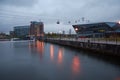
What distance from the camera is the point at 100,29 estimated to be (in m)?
111

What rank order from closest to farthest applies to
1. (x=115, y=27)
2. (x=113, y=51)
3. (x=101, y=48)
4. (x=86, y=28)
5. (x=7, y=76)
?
(x=7, y=76), (x=113, y=51), (x=101, y=48), (x=115, y=27), (x=86, y=28)

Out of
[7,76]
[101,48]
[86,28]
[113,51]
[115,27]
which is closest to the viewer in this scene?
[7,76]

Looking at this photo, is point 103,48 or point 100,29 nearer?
point 103,48

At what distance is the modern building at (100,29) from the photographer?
100.0 m

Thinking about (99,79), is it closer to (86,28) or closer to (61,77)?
(61,77)

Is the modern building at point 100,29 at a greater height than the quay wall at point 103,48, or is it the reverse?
the modern building at point 100,29

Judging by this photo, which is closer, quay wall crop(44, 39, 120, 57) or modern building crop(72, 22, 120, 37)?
quay wall crop(44, 39, 120, 57)

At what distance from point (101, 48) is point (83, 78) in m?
17.3

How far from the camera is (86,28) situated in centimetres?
12669

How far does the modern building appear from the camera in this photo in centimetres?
9999

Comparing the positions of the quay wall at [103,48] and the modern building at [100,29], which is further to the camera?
the modern building at [100,29]

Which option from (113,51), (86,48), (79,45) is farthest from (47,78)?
(79,45)

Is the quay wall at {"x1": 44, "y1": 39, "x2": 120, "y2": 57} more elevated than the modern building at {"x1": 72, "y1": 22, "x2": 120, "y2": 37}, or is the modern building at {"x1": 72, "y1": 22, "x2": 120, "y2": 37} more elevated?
the modern building at {"x1": 72, "y1": 22, "x2": 120, "y2": 37}

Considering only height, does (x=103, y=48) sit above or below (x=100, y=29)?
below
